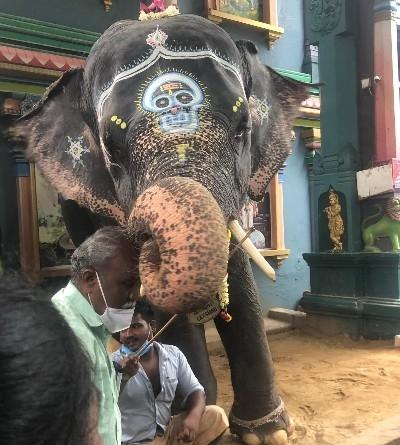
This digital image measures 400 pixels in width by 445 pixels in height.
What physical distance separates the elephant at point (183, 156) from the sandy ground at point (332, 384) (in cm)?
27

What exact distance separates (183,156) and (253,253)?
525 millimetres

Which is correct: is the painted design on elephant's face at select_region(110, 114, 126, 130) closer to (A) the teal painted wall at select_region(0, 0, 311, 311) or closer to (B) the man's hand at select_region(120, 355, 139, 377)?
(B) the man's hand at select_region(120, 355, 139, 377)

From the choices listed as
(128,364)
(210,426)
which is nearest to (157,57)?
(128,364)

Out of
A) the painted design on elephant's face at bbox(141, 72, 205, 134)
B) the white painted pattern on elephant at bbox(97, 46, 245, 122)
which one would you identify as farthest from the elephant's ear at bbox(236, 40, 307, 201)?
the painted design on elephant's face at bbox(141, 72, 205, 134)

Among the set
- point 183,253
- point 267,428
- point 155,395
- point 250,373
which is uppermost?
point 183,253

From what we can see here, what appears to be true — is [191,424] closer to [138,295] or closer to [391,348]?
[138,295]

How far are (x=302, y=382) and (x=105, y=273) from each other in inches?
104

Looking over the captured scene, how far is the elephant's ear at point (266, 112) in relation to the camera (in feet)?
11.6

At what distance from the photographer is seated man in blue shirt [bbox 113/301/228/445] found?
2.30 metres

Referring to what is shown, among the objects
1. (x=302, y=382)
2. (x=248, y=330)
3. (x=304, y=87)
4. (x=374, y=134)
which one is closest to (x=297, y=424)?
(x=248, y=330)

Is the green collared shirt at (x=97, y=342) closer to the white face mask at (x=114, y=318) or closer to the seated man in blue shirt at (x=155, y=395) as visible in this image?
the white face mask at (x=114, y=318)

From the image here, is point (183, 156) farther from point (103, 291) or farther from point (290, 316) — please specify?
point (290, 316)

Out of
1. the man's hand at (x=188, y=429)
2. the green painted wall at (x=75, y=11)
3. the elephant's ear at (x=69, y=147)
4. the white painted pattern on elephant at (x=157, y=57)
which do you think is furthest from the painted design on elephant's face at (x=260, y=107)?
the green painted wall at (x=75, y=11)

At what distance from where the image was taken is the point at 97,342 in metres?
1.73
